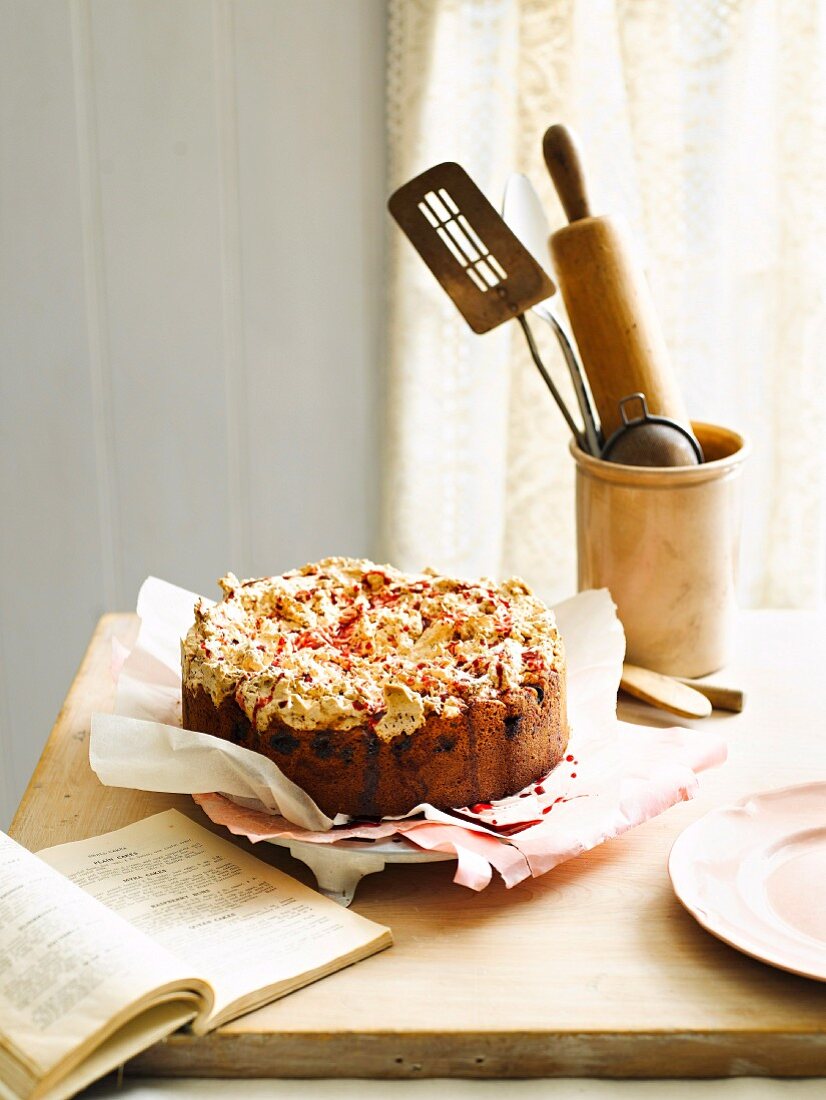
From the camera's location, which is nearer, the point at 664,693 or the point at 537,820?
the point at 537,820

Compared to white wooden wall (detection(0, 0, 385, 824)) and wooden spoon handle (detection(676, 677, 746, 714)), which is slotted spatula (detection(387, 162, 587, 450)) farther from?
white wooden wall (detection(0, 0, 385, 824))

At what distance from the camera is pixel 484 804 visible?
83cm

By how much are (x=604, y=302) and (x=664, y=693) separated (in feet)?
1.21

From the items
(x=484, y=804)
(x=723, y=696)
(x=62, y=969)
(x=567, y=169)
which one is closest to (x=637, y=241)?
(x=567, y=169)

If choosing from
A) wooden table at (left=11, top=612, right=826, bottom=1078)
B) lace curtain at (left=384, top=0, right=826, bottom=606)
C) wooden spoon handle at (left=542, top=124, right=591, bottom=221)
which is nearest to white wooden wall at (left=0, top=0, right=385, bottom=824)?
lace curtain at (left=384, top=0, right=826, bottom=606)

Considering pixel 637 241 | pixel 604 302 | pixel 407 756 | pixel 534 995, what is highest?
pixel 637 241

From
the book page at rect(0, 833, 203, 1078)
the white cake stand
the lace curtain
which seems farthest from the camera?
the lace curtain

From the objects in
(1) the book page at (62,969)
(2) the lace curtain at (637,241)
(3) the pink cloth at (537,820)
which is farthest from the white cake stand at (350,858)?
(2) the lace curtain at (637,241)

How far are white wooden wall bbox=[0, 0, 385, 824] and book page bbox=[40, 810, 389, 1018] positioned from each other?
99 cm

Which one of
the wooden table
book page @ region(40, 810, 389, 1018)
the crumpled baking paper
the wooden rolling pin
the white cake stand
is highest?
the wooden rolling pin

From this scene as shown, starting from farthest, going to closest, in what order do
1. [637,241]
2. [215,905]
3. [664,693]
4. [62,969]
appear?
[637,241], [664,693], [215,905], [62,969]

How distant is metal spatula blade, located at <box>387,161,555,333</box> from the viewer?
1094mm

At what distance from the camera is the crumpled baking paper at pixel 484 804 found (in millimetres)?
783

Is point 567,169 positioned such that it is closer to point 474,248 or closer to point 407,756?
point 474,248
